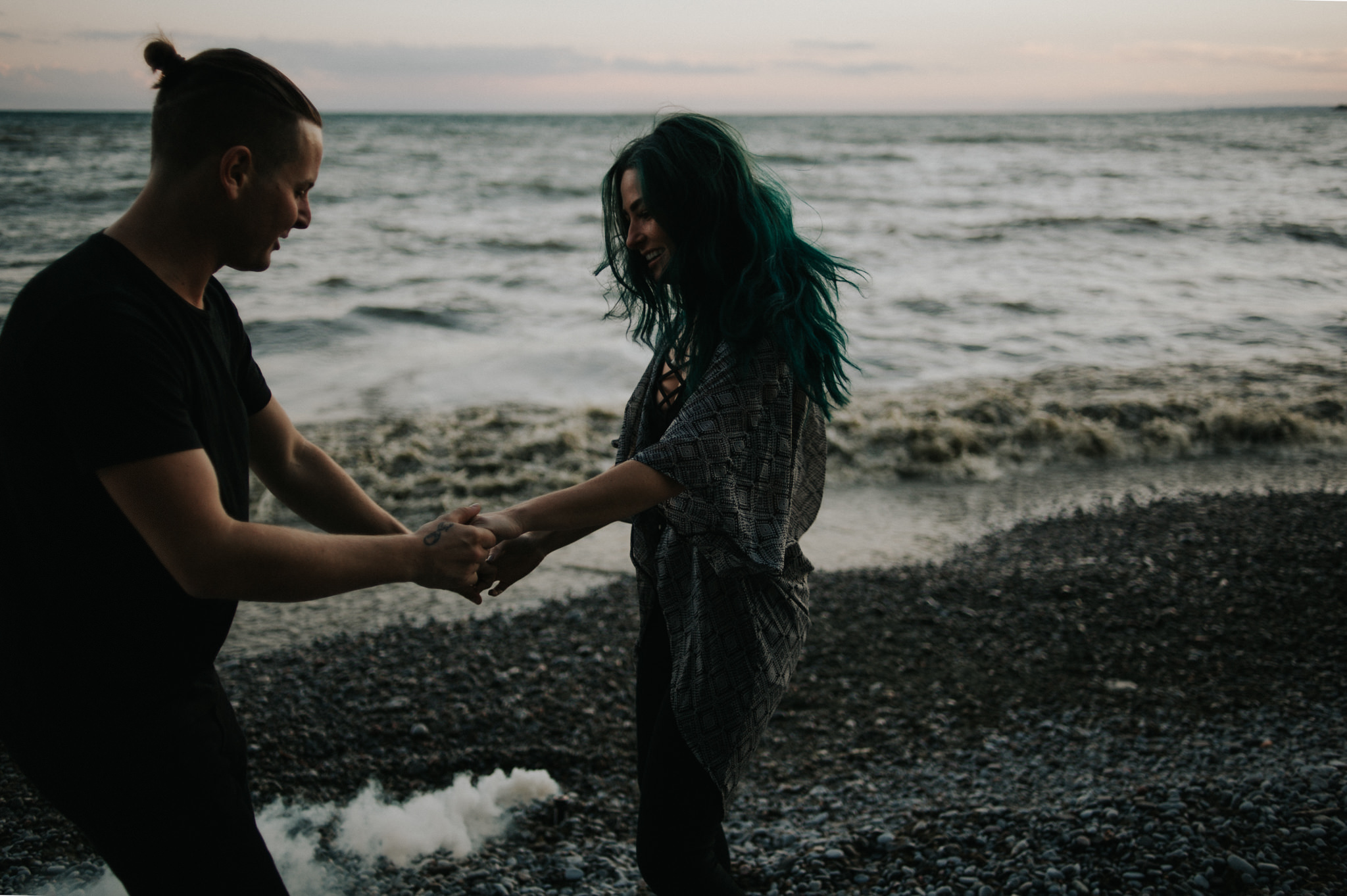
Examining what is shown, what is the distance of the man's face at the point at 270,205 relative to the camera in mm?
1805

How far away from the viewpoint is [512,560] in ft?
8.77

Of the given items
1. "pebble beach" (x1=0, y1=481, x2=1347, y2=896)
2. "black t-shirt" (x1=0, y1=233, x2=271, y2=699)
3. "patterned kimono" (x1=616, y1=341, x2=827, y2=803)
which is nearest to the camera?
"black t-shirt" (x1=0, y1=233, x2=271, y2=699)

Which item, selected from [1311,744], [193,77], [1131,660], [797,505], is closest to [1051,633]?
[1131,660]

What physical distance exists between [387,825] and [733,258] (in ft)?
8.30

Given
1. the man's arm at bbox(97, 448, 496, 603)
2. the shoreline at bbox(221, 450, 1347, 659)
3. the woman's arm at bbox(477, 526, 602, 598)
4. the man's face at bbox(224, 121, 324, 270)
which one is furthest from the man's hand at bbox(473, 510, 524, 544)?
the shoreline at bbox(221, 450, 1347, 659)

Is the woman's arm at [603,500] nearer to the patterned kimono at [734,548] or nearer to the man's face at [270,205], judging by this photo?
the patterned kimono at [734,548]

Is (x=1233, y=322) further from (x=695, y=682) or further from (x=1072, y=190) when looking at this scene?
(x=1072, y=190)

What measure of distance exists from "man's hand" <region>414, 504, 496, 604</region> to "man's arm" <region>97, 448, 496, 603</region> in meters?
0.24

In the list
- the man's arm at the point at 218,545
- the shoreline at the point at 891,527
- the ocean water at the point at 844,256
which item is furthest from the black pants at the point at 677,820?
the shoreline at the point at 891,527

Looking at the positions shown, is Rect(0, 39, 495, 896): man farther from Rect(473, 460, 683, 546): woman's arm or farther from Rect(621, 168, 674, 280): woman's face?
Rect(621, 168, 674, 280): woman's face

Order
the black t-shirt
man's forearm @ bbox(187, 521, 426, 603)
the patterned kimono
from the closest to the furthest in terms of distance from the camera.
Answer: the black t-shirt < man's forearm @ bbox(187, 521, 426, 603) < the patterned kimono

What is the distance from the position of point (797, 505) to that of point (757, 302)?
56cm

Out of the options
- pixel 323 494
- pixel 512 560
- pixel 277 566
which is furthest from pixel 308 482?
pixel 277 566

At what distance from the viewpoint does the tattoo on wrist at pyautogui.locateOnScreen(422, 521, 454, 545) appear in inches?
86.4
